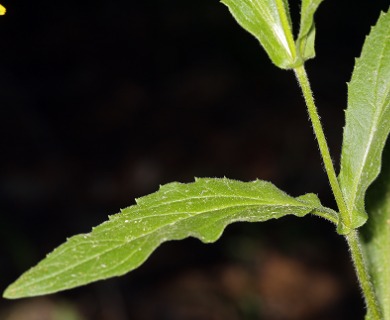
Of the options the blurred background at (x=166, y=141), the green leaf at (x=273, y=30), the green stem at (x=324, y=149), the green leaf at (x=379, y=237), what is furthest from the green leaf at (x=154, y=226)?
the blurred background at (x=166, y=141)

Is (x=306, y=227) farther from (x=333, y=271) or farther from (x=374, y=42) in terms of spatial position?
(x=374, y=42)

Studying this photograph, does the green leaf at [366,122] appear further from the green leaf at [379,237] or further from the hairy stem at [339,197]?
the green leaf at [379,237]

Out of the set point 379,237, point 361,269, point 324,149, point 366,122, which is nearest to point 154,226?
point 324,149

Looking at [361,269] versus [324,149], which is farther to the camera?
[361,269]

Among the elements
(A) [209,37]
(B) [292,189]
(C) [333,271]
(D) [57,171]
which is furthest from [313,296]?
(A) [209,37]

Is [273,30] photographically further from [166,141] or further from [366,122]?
[166,141]

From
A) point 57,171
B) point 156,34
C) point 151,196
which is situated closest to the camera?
point 151,196
